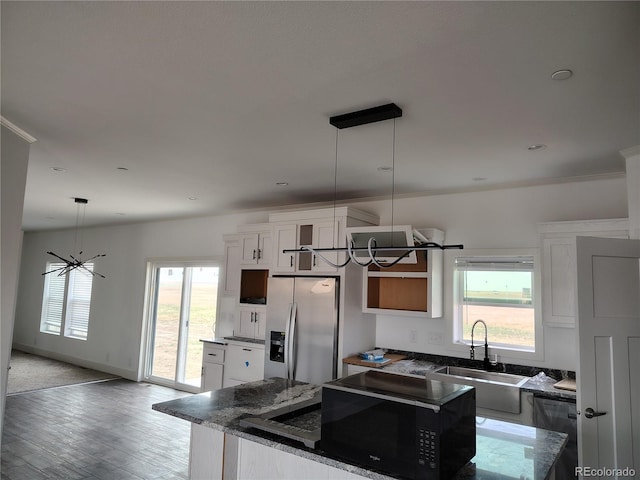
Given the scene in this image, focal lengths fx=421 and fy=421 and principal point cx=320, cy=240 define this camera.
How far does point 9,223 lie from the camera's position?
281 cm

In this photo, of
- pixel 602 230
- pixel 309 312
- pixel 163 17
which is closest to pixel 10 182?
pixel 163 17

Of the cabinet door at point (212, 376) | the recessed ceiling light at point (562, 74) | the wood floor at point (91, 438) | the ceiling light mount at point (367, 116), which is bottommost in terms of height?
the wood floor at point (91, 438)

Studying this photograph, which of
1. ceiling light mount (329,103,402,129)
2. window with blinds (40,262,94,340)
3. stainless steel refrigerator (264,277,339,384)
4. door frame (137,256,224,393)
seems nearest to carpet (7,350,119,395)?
window with blinds (40,262,94,340)

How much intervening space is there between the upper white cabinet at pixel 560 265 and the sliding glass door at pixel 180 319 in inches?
181

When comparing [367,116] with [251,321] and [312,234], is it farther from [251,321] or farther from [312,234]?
[251,321]

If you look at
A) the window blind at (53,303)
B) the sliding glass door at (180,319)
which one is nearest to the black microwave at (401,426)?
the sliding glass door at (180,319)

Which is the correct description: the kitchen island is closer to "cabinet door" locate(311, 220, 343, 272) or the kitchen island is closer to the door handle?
the door handle

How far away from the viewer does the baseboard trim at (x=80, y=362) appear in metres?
7.30

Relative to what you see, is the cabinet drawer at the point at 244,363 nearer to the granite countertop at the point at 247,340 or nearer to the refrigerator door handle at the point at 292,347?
the granite countertop at the point at 247,340

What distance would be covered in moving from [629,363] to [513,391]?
957mm

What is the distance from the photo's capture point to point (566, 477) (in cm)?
321

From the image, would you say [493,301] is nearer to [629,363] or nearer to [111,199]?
[629,363]

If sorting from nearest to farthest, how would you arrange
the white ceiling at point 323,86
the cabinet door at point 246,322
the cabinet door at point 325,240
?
the white ceiling at point 323,86
the cabinet door at point 325,240
the cabinet door at point 246,322

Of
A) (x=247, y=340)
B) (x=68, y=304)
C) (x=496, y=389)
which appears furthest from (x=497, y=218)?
(x=68, y=304)
